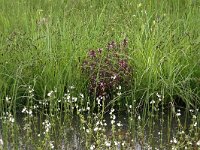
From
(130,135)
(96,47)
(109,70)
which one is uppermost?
(96,47)

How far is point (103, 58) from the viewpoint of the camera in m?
5.07

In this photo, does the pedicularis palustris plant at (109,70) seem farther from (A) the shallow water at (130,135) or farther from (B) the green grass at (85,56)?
(A) the shallow water at (130,135)

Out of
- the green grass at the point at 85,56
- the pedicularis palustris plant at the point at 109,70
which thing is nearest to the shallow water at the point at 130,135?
the green grass at the point at 85,56

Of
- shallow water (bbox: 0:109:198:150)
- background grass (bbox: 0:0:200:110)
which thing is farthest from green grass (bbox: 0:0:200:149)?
shallow water (bbox: 0:109:198:150)

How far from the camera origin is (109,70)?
16.3 ft

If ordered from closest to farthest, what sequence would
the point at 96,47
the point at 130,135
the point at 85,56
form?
the point at 130,135 < the point at 85,56 < the point at 96,47

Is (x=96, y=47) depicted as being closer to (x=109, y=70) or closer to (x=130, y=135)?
(x=109, y=70)

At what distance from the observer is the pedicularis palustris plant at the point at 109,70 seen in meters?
4.93

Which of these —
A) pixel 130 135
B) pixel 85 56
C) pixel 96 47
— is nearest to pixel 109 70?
pixel 85 56

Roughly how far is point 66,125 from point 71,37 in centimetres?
124

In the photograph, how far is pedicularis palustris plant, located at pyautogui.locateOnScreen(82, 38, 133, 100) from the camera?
4.93 m

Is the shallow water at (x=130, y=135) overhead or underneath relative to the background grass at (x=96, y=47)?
underneath

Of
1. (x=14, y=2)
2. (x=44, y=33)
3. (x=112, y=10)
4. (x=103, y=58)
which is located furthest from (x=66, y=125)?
(x=14, y=2)

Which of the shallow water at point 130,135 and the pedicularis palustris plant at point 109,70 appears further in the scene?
the pedicularis palustris plant at point 109,70
